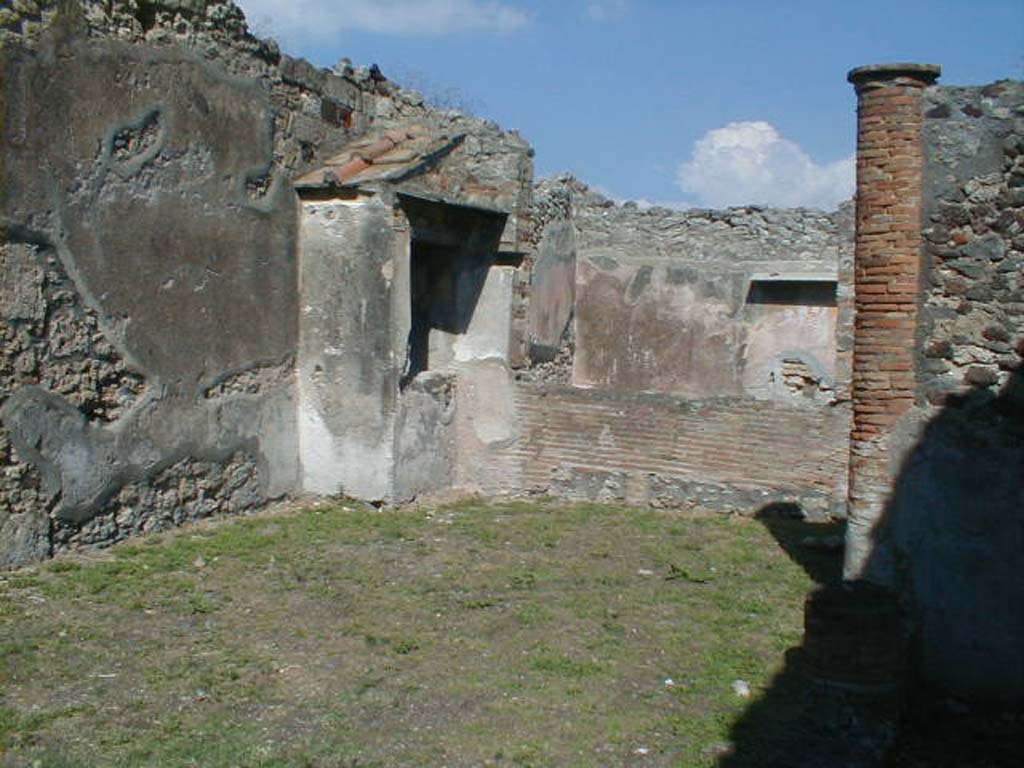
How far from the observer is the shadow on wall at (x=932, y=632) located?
13.8 feet

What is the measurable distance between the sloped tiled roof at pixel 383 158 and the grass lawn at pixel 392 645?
2.41 metres

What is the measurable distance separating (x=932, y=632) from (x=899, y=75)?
8.54 ft

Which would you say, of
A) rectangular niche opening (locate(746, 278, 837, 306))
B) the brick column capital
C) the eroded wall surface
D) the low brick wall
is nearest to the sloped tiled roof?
the eroded wall surface

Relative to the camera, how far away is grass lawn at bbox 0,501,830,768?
13.5ft

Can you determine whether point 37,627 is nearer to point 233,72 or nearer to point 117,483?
point 117,483

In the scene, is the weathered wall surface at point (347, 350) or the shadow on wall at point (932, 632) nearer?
the shadow on wall at point (932, 632)

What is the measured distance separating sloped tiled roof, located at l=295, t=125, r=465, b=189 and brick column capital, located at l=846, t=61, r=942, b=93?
3.64 meters

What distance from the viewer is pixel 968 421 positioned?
5121 millimetres

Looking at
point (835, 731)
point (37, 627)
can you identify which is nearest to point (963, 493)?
point (835, 731)

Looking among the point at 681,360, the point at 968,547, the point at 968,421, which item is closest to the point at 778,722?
the point at 968,547

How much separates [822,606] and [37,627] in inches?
138

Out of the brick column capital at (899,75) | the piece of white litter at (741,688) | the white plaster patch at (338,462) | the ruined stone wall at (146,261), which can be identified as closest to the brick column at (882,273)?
the brick column capital at (899,75)

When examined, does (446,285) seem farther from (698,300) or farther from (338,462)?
(698,300)

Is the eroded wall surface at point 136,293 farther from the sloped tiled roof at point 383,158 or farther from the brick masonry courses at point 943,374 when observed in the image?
the brick masonry courses at point 943,374
